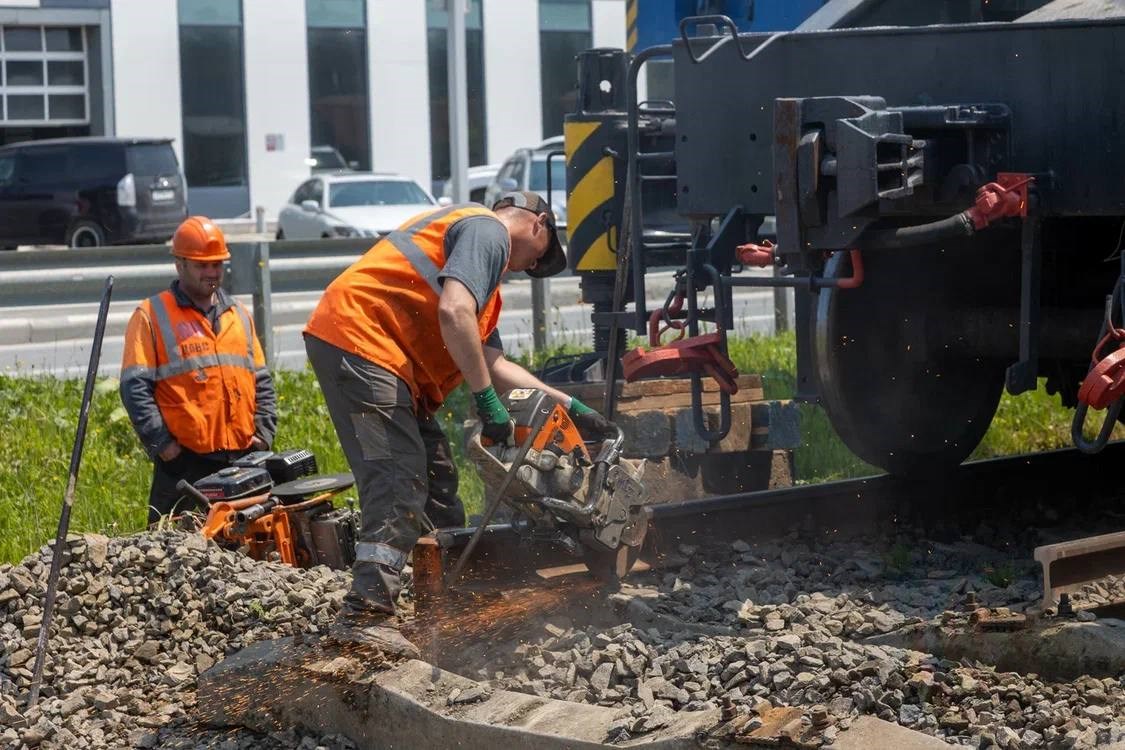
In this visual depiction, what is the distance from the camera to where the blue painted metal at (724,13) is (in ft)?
25.8

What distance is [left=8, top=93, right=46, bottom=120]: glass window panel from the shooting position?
Answer: 104 ft

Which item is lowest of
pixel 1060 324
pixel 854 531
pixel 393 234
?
pixel 854 531

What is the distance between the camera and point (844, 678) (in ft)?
14.3

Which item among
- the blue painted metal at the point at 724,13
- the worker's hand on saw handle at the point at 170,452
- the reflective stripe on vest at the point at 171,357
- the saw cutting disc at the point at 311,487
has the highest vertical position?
the blue painted metal at the point at 724,13

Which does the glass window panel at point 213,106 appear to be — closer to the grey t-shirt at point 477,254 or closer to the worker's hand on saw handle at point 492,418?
the grey t-shirt at point 477,254

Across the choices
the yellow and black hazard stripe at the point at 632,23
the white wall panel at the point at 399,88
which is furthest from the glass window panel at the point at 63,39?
the yellow and black hazard stripe at the point at 632,23

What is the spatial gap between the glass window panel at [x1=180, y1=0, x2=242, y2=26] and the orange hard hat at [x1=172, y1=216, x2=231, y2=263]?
25778mm

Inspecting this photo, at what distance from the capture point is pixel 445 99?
112ft

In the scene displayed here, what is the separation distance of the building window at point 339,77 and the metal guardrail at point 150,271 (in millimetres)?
21505

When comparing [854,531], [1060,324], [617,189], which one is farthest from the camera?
[617,189]

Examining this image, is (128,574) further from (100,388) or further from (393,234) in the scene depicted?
(100,388)

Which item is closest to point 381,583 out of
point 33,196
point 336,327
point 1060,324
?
point 336,327

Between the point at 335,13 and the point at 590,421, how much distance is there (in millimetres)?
27936

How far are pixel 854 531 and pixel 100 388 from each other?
188 inches
